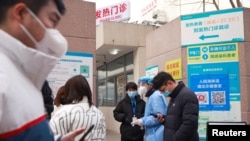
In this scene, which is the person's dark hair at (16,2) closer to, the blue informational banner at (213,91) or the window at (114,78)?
the blue informational banner at (213,91)

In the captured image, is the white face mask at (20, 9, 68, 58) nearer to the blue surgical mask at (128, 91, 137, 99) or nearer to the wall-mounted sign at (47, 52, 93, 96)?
the wall-mounted sign at (47, 52, 93, 96)

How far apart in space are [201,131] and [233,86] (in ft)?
3.06

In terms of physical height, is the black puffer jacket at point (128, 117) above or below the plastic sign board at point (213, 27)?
below

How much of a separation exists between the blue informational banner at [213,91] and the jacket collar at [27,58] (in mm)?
5152

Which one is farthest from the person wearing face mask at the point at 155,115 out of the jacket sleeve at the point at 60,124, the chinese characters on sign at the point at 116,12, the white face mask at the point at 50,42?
the chinese characters on sign at the point at 116,12

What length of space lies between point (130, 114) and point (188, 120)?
207 centimetres

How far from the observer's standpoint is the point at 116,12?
1642cm

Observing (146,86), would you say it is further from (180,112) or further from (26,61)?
(26,61)

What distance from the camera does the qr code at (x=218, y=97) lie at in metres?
6.11

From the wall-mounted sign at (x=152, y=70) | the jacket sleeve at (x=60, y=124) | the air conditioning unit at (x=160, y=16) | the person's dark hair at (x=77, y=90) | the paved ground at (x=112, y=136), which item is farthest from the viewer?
the air conditioning unit at (x=160, y=16)

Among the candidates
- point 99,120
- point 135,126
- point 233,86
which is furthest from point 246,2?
point 99,120

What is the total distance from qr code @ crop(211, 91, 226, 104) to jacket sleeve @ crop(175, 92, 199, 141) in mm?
2072

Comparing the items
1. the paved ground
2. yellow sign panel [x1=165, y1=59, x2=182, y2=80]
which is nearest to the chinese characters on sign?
the paved ground

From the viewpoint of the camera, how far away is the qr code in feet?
20.0
